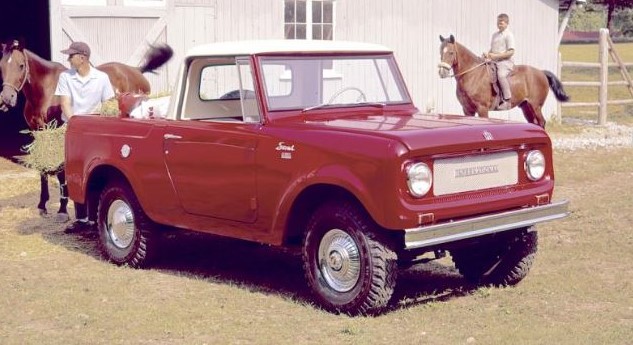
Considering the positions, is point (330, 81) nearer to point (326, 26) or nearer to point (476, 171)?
point (476, 171)

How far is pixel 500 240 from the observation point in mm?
7645

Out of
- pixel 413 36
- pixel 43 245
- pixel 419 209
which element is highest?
pixel 413 36

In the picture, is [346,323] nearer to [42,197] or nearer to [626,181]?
[42,197]

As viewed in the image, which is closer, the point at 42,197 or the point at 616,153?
the point at 42,197

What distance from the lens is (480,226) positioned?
22.3 ft

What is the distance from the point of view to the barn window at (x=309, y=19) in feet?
60.6

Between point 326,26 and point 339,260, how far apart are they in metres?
12.4

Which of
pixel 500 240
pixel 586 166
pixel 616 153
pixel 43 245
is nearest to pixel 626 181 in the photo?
pixel 586 166

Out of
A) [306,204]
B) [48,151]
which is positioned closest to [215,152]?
[306,204]

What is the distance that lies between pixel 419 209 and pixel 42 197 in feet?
20.0

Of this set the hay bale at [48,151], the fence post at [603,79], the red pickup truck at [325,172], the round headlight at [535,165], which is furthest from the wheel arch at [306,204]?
the fence post at [603,79]

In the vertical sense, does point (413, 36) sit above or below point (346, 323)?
above

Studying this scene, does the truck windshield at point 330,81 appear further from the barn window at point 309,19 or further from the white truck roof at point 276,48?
the barn window at point 309,19

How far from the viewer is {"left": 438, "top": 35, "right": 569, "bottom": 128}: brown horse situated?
54.5 ft
